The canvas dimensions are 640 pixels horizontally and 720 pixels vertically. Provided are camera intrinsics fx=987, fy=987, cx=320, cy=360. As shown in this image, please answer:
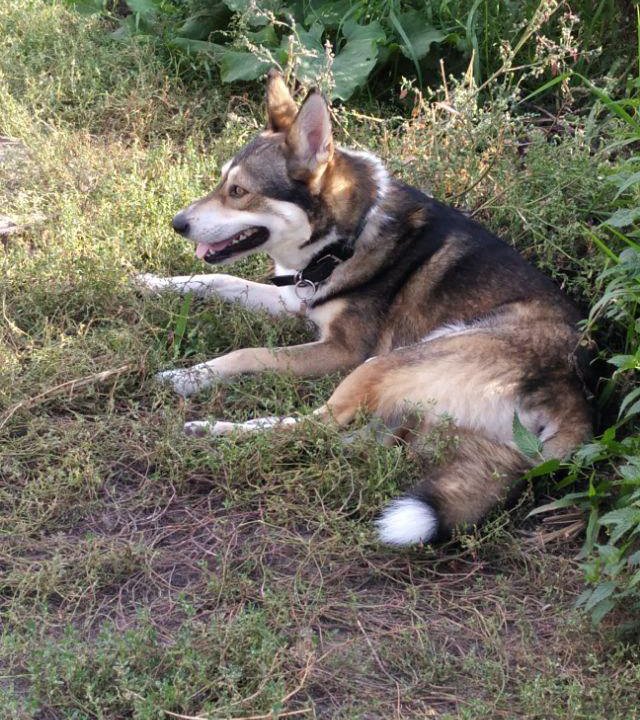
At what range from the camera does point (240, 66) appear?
20.2ft

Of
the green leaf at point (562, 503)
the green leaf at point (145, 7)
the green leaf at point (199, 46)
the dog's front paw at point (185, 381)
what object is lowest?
the dog's front paw at point (185, 381)

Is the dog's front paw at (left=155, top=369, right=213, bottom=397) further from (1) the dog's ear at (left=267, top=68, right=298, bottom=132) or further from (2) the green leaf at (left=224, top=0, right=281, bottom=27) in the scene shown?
(2) the green leaf at (left=224, top=0, right=281, bottom=27)

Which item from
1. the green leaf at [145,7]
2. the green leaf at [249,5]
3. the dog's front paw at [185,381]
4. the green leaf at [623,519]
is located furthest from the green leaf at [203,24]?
the green leaf at [623,519]

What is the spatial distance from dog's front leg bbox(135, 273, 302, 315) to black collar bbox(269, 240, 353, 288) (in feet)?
0.61

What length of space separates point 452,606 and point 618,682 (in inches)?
23.2

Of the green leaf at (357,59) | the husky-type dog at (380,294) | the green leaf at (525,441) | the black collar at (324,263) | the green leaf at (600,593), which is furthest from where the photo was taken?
the green leaf at (357,59)

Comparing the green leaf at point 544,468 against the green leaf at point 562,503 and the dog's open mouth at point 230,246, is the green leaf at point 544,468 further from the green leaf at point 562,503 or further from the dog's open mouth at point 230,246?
the dog's open mouth at point 230,246

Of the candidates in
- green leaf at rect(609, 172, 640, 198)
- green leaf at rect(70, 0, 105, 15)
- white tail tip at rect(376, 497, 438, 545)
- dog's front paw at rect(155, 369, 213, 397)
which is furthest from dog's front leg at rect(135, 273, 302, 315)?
green leaf at rect(70, 0, 105, 15)

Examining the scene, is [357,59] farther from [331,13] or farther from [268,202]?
[268,202]

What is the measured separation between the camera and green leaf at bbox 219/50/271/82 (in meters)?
6.10

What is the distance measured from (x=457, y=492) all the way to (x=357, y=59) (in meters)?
3.48

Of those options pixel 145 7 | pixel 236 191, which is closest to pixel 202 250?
pixel 236 191

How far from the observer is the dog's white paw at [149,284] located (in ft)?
15.3

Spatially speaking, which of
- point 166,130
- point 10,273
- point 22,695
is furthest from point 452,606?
point 166,130
